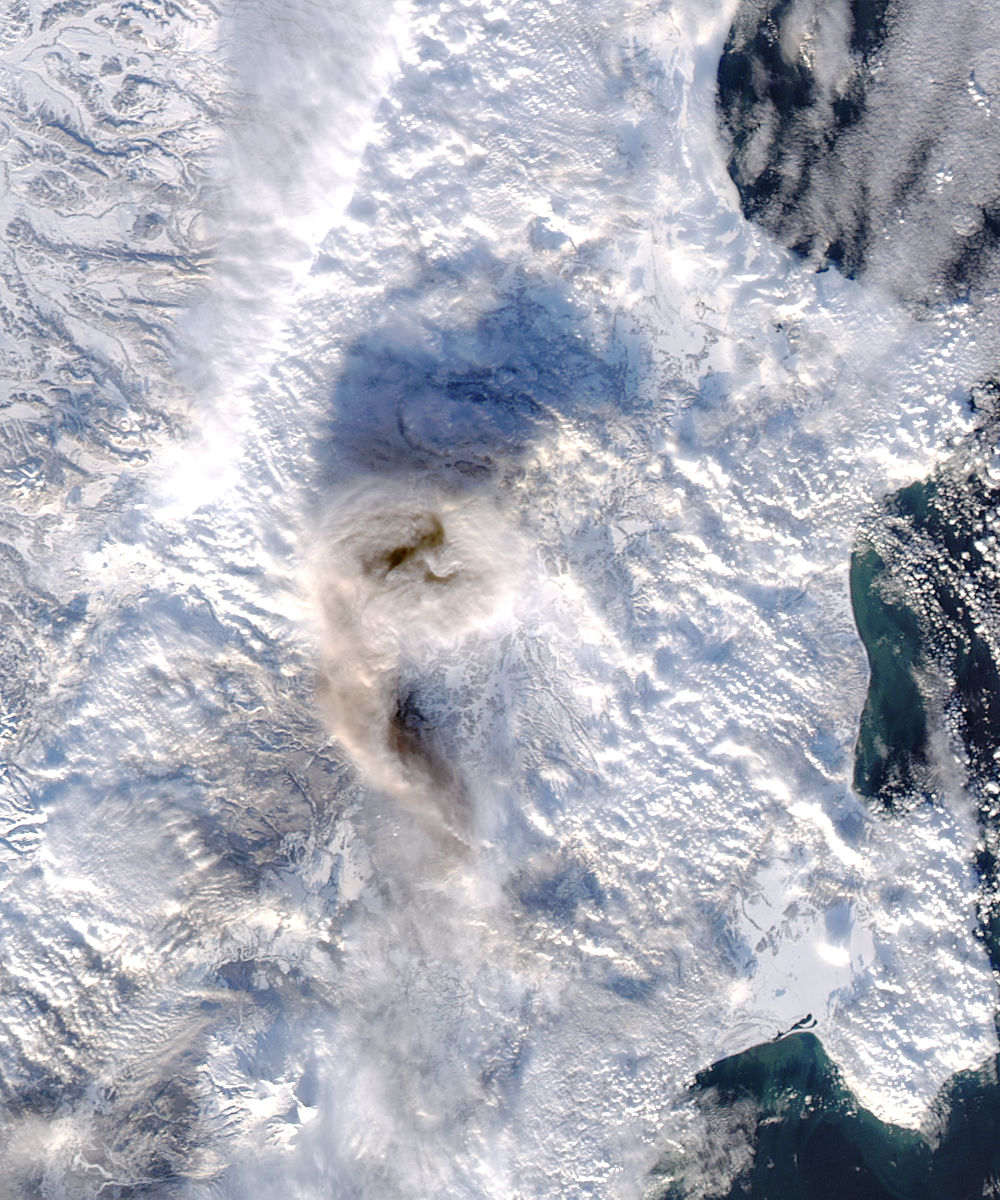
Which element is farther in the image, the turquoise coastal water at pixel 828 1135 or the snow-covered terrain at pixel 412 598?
the turquoise coastal water at pixel 828 1135

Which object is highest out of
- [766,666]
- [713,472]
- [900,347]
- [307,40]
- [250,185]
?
[307,40]

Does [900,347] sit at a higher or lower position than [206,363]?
higher

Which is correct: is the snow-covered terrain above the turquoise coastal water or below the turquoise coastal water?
above

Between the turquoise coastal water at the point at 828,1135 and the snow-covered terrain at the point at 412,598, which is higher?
the snow-covered terrain at the point at 412,598

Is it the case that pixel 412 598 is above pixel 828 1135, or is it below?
above

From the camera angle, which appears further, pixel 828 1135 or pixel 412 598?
pixel 828 1135

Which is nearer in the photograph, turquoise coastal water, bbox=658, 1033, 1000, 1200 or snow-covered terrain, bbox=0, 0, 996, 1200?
snow-covered terrain, bbox=0, 0, 996, 1200

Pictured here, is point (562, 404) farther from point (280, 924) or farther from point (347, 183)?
point (280, 924)

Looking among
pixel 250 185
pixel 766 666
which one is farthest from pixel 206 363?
pixel 766 666
